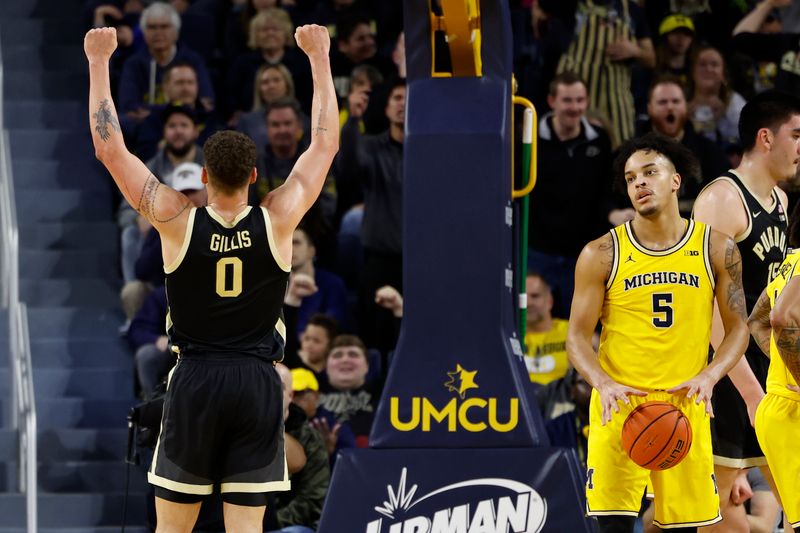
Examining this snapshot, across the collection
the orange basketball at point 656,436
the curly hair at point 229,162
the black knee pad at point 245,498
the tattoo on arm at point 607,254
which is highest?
the curly hair at point 229,162

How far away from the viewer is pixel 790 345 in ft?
19.6

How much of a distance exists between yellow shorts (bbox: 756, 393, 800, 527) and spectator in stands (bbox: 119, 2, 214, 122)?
24.6 feet

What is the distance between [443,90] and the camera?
27.6 ft

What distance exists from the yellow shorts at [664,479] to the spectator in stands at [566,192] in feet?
14.9

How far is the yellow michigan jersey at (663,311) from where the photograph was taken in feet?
23.2

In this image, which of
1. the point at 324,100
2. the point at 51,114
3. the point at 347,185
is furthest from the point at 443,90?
the point at 51,114

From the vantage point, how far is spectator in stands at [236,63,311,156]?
12469 millimetres

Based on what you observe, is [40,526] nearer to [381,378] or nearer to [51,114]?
[381,378]

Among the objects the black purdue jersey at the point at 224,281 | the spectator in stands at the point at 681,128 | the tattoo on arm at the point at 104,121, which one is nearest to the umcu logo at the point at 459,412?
the black purdue jersey at the point at 224,281

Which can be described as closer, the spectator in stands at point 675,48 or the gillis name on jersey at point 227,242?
the gillis name on jersey at point 227,242

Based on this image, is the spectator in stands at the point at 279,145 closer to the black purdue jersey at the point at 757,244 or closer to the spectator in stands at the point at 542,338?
the spectator in stands at the point at 542,338

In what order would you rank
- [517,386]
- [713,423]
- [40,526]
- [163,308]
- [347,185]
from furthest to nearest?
[347,185] < [163,308] < [40,526] < [517,386] < [713,423]

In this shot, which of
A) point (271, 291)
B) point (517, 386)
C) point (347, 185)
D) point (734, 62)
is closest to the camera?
point (271, 291)

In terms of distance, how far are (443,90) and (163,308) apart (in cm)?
368
